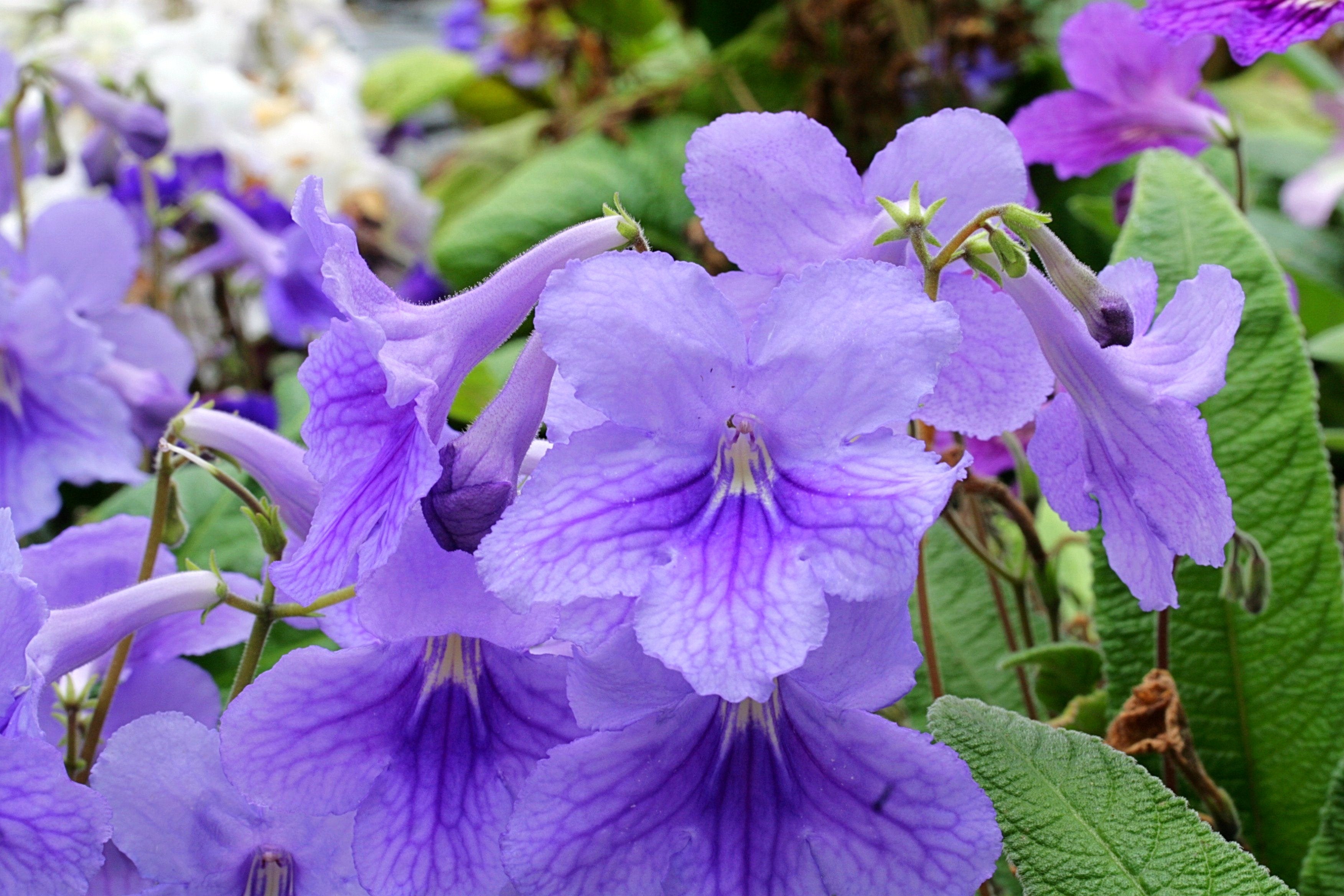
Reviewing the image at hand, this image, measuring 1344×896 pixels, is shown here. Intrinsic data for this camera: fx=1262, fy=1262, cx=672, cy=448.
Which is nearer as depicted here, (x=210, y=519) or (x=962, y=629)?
(x=962, y=629)

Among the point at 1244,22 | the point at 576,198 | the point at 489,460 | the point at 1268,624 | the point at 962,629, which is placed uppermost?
the point at 1244,22

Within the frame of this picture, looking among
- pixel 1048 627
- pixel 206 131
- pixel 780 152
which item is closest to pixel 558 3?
pixel 206 131

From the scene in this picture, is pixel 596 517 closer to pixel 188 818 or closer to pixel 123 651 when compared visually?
pixel 188 818

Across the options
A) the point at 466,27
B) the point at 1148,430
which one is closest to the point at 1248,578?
the point at 1148,430

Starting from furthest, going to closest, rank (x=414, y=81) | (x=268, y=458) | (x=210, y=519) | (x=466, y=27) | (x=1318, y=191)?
(x=466, y=27) → (x=414, y=81) → (x=1318, y=191) → (x=210, y=519) → (x=268, y=458)

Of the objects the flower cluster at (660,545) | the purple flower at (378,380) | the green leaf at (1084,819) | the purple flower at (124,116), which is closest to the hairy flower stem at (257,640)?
the flower cluster at (660,545)

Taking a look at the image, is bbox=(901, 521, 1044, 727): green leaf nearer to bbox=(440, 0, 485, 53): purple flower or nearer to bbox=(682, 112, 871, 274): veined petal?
bbox=(682, 112, 871, 274): veined petal

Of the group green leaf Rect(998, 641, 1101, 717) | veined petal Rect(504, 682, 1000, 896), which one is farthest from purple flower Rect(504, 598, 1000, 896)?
green leaf Rect(998, 641, 1101, 717)

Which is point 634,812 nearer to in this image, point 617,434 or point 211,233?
point 617,434
